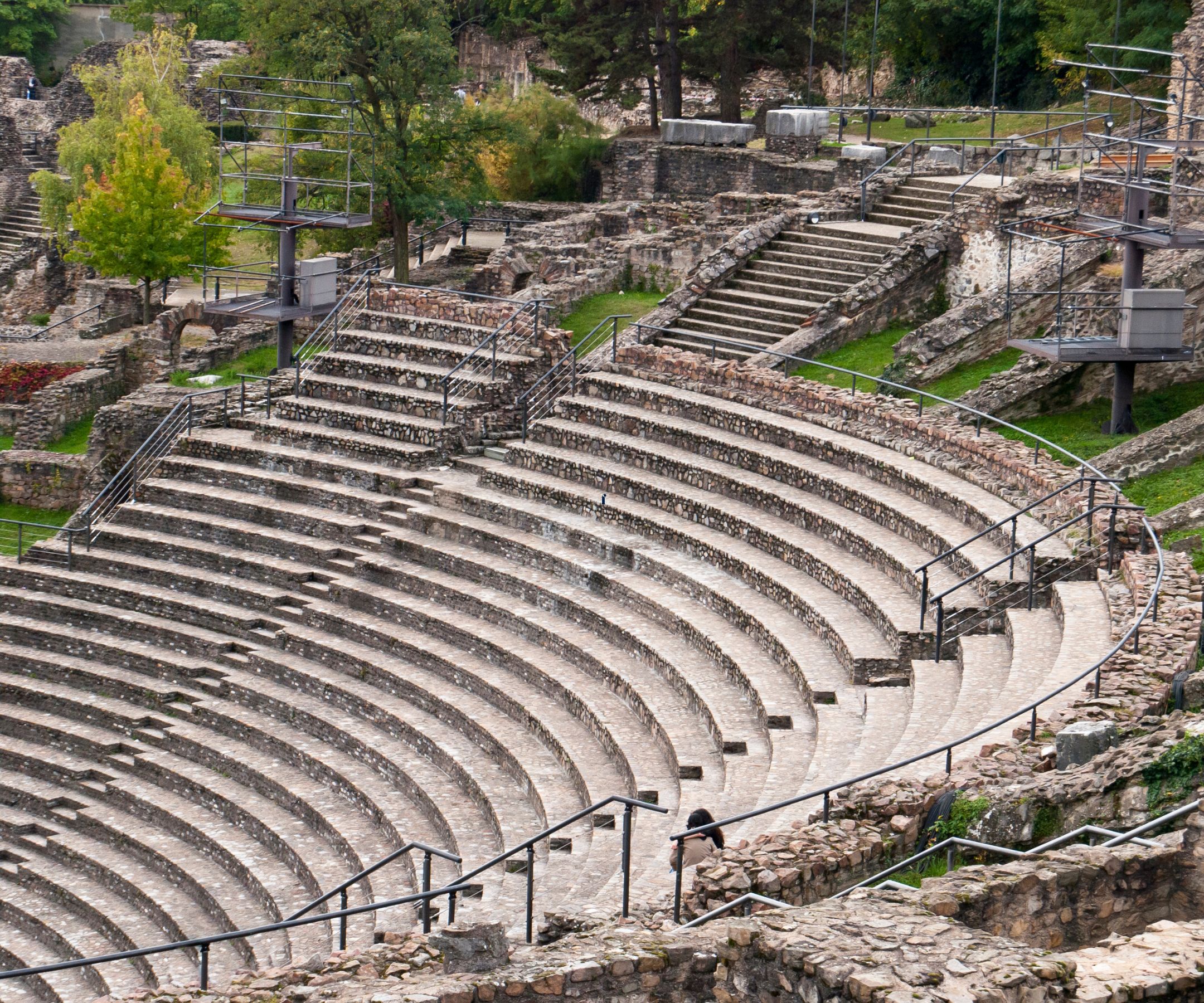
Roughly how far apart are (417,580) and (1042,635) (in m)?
8.78

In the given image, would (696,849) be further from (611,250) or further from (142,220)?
(142,220)

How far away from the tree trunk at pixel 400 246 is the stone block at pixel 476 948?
80.4ft

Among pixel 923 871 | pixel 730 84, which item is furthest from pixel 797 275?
pixel 923 871

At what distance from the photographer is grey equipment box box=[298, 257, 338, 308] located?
2805 cm

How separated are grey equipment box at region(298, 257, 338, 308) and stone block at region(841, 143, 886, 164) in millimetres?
9998

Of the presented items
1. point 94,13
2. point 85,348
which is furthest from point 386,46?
point 94,13

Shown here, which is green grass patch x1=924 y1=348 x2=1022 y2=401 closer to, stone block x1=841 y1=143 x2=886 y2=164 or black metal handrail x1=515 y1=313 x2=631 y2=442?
black metal handrail x1=515 y1=313 x2=631 y2=442

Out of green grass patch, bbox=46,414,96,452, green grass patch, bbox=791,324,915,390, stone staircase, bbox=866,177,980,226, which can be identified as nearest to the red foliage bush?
green grass patch, bbox=46,414,96,452

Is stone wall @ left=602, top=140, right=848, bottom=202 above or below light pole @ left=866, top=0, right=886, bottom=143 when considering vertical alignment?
below

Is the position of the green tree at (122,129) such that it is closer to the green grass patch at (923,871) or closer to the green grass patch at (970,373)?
the green grass patch at (970,373)

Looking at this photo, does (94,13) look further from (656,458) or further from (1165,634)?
(1165,634)

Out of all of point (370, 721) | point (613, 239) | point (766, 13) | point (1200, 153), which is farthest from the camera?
point (766, 13)

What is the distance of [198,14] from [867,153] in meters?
34.9

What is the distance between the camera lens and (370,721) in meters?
20.6
